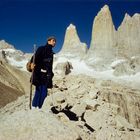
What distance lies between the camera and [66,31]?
600 feet

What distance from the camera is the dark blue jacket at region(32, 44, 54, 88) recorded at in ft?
31.7

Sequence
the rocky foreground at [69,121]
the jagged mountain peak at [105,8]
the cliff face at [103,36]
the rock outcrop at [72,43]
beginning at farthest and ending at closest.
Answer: the rock outcrop at [72,43] < the jagged mountain peak at [105,8] < the cliff face at [103,36] < the rocky foreground at [69,121]

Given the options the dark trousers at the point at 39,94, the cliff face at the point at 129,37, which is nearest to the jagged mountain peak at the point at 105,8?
the cliff face at the point at 129,37

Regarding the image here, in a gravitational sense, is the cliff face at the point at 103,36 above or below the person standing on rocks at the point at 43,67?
above

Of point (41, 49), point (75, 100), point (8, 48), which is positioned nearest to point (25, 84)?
point (75, 100)

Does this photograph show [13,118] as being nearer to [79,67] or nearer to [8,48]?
[79,67]

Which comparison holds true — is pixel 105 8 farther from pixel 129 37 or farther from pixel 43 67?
pixel 43 67

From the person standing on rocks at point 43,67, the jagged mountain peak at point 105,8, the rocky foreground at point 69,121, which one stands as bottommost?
the rocky foreground at point 69,121

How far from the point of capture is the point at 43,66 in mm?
9719

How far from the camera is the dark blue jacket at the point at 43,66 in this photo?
966 cm

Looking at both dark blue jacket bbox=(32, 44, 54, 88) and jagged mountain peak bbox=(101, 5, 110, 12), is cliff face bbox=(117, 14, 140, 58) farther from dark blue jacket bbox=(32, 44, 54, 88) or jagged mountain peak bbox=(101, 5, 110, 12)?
dark blue jacket bbox=(32, 44, 54, 88)

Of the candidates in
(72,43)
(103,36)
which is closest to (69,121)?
(103,36)

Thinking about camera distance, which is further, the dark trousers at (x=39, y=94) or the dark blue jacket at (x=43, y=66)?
the dark trousers at (x=39, y=94)

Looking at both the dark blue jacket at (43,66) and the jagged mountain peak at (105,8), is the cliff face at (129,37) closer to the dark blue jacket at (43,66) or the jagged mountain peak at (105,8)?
the jagged mountain peak at (105,8)
